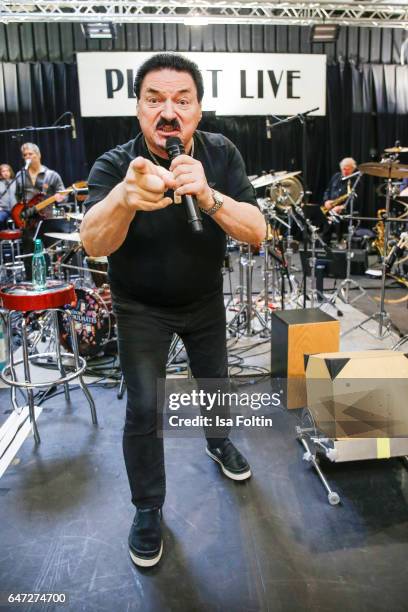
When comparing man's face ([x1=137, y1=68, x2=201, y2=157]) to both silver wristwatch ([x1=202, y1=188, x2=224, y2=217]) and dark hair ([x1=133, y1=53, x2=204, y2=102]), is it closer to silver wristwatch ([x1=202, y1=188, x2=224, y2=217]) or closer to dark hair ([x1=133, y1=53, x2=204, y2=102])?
dark hair ([x1=133, y1=53, x2=204, y2=102])

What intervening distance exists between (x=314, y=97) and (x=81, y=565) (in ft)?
23.4

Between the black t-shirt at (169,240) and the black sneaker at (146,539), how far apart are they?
0.77m

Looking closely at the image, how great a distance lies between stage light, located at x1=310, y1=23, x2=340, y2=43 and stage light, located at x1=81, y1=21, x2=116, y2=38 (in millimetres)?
2911

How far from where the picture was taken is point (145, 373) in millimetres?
1614

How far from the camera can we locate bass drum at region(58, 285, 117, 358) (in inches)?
138

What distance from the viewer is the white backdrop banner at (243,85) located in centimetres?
672

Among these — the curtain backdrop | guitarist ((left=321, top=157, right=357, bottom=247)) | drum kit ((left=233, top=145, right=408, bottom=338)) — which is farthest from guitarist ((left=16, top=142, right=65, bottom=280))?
guitarist ((left=321, top=157, right=357, bottom=247))

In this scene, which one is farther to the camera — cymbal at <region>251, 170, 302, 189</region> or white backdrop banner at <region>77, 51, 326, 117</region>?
white backdrop banner at <region>77, 51, 326, 117</region>

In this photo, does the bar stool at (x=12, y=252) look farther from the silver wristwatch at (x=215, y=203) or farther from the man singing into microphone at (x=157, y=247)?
the silver wristwatch at (x=215, y=203)

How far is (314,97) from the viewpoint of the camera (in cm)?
715

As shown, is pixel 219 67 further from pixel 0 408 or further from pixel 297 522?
pixel 297 522

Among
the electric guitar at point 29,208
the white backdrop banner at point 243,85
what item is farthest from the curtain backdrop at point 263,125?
the electric guitar at point 29,208

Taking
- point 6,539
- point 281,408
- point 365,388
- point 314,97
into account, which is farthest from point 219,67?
point 6,539

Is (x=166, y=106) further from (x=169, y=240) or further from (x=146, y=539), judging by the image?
(x=146, y=539)
